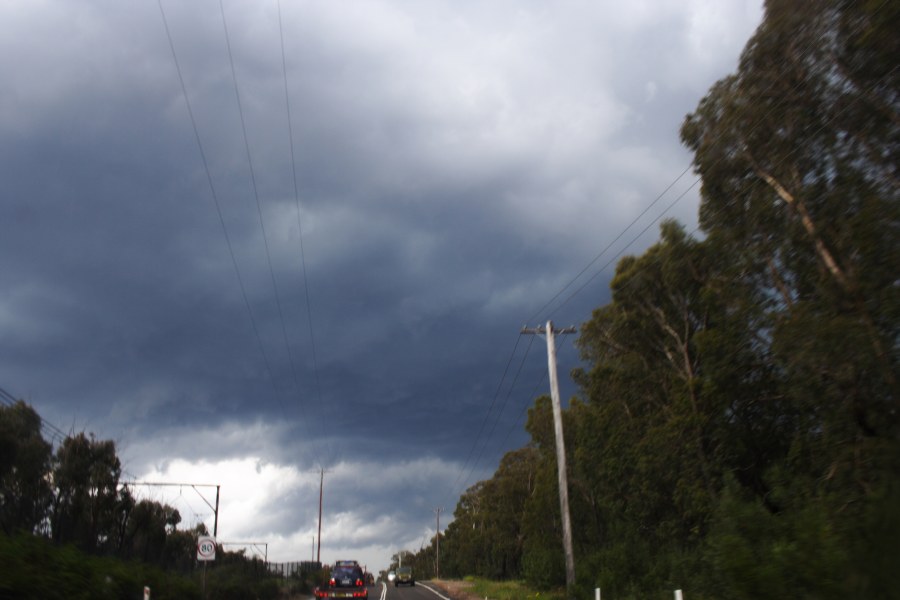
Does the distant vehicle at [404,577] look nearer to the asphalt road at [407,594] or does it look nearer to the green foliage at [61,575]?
the asphalt road at [407,594]

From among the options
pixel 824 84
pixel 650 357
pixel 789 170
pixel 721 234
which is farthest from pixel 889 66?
pixel 650 357

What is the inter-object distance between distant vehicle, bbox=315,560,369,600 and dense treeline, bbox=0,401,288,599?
3.65 meters

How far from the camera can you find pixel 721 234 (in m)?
23.4

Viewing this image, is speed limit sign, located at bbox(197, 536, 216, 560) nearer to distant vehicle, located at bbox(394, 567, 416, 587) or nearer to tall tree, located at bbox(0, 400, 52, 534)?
tall tree, located at bbox(0, 400, 52, 534)

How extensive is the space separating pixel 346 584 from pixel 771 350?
22.1 m

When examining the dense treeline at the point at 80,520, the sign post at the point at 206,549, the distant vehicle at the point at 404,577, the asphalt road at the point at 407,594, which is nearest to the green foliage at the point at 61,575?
the dense treeline at the point at 80,520

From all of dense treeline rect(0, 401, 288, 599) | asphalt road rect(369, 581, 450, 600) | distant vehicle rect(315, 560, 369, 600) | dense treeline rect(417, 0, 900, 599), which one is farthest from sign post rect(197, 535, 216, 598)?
asphalt road rect(369, 581, 450, 600)

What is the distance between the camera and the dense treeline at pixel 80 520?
17891 millimetres

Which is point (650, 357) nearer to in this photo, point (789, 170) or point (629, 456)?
point (629, 456)

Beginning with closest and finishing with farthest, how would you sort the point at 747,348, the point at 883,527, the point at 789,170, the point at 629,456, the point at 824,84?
1. the point at 883,527
2. the point at 824,84
3. the point at 789,170
4. the point at 747,348
5. the point at 629,456

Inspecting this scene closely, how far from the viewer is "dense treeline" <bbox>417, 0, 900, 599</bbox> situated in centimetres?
1480

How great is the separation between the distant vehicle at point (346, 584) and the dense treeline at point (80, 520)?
3.65 m

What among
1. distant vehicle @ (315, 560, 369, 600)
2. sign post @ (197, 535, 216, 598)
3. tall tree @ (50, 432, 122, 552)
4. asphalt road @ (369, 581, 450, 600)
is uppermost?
tall tree @ (50, 432, 122, 552)

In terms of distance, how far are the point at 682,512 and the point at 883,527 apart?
81.0 feet
